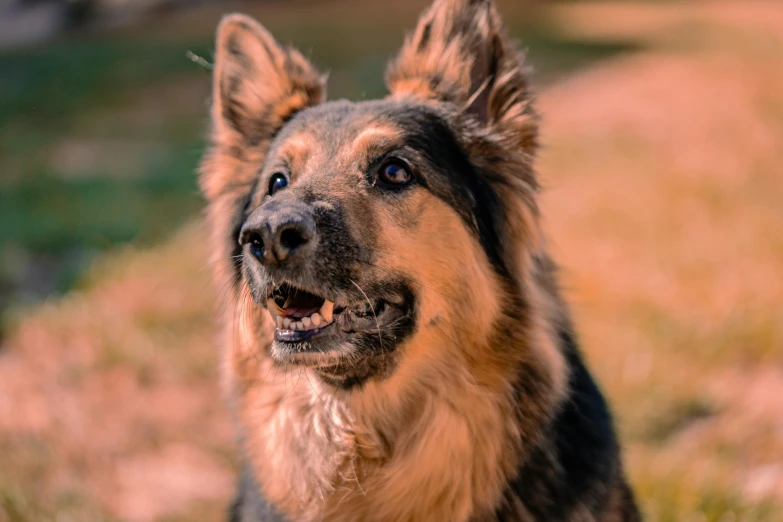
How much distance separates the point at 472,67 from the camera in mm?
3293

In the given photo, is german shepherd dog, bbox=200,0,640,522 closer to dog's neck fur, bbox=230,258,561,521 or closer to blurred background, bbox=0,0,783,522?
dog's neck fur, bbox=230,258,561,521

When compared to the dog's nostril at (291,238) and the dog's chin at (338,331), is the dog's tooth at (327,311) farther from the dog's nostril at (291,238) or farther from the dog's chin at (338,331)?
the dog's nostril at (291,238)

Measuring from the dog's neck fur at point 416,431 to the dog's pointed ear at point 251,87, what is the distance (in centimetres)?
125

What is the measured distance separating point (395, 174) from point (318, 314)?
65 centimetres

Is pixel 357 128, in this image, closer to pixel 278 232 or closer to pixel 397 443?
pixel 278 232

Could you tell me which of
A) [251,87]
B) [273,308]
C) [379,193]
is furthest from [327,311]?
[251,87]

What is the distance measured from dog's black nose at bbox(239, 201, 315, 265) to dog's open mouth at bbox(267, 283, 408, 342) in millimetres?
185

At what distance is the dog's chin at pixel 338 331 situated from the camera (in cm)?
270

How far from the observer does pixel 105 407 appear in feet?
17.1

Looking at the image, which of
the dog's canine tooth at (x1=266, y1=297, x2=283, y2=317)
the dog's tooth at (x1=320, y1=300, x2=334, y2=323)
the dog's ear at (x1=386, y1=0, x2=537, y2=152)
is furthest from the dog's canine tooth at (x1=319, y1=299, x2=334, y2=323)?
the dog's ear at (x1=386, y1=0, x2=537, y2=152)

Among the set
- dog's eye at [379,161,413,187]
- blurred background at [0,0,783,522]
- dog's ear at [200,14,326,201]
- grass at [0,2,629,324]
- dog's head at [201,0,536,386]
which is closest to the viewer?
dog's head at [201,0,536,386]

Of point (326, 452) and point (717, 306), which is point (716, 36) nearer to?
point (717, 306)

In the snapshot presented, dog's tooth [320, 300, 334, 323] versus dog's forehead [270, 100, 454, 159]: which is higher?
dog's forehead [270, 100, 454, 159]

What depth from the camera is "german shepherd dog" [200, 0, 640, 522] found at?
275cm
